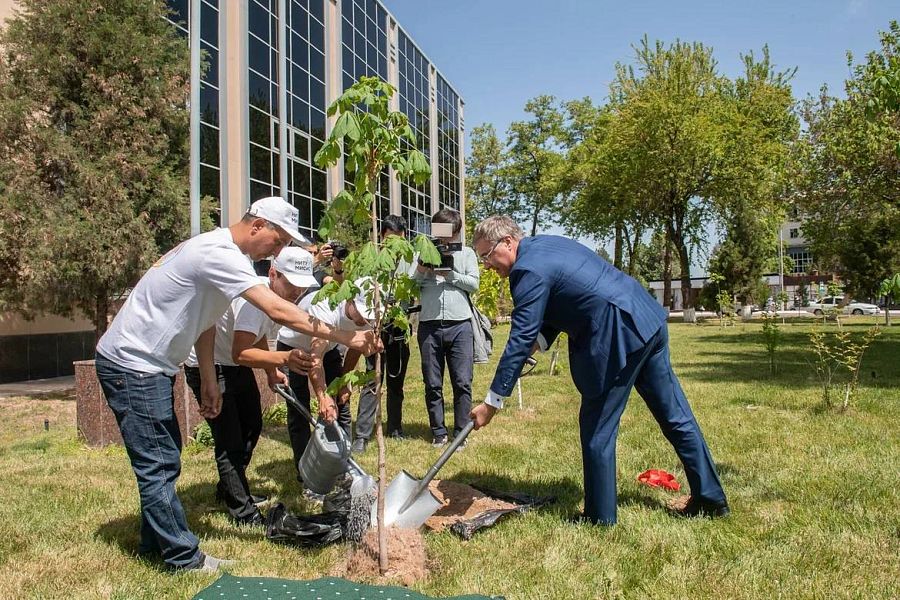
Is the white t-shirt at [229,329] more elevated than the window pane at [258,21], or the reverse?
the window pane at [258,21]

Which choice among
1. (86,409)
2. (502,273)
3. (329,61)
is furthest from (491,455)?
(329,61)

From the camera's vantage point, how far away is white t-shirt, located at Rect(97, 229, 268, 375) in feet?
10.0

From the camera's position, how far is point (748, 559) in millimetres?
3266

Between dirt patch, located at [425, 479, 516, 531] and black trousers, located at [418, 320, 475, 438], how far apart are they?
128 centimetres

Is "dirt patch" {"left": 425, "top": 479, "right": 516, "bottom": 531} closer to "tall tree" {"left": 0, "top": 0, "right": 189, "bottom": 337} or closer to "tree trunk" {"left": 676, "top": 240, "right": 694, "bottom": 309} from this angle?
"tall tree" {"left": 0, "top": 0, "right": 189, "bottom": 337}

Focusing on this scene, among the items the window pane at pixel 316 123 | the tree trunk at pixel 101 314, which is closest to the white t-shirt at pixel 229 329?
the tree trunk at pixel 101 314

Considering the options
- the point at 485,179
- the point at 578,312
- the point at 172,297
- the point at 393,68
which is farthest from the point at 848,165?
the point at 485,179

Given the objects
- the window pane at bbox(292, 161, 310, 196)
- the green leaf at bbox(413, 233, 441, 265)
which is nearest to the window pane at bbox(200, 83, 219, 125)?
the window pane at bbox(292, 161, 310, 196)

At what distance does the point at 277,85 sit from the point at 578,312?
57.2ft

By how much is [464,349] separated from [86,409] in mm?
3502

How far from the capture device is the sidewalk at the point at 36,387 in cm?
1062

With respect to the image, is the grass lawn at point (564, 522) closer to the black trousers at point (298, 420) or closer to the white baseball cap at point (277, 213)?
the black trousers at point (298, 420)

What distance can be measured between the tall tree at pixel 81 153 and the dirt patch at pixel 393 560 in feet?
26.8

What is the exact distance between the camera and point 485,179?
1806 inches
